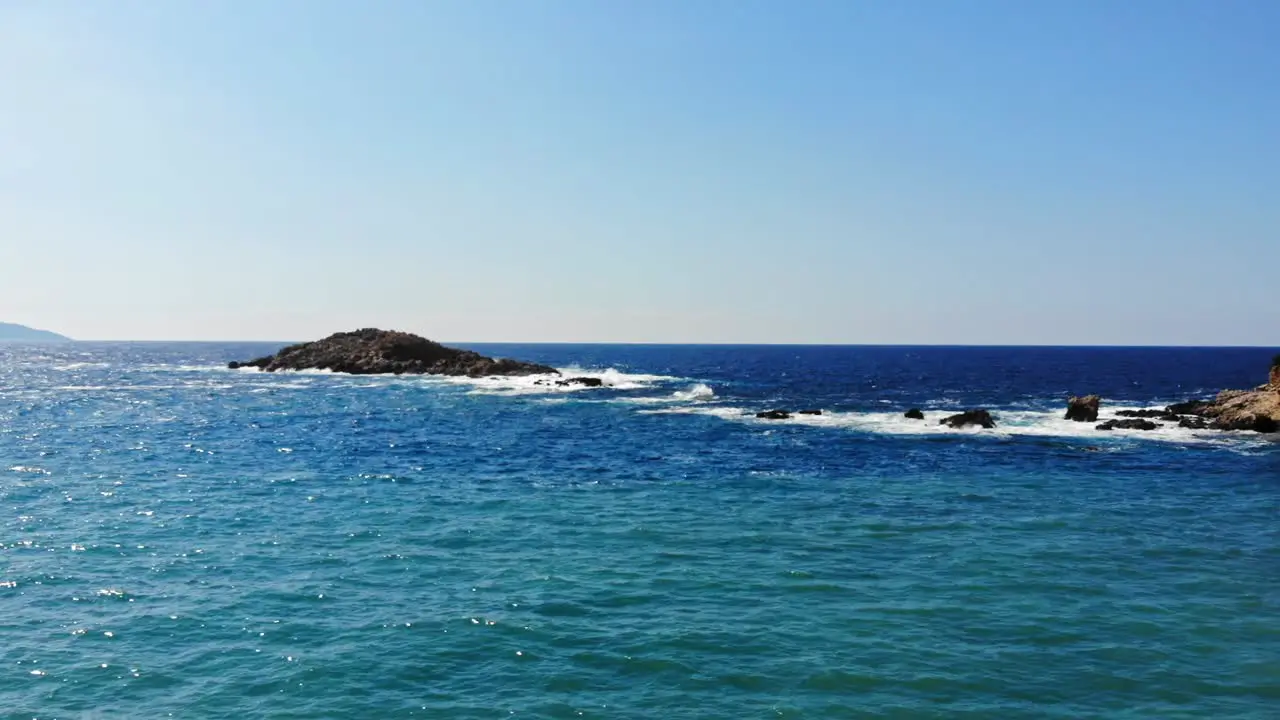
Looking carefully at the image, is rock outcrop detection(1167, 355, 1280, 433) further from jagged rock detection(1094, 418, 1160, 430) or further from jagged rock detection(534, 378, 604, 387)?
jagged rock detection(534, 378, 604, 387)

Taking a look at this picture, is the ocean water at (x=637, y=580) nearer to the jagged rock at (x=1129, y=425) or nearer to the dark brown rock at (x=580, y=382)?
the jagged rock at (x=1129, y=425)

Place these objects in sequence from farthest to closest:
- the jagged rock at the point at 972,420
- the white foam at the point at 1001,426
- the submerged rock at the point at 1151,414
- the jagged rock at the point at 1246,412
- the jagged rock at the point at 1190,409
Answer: the jagged rock at the point at 1190,409 → the submerged rock at the point at 1151,414 → the jagged rock at the point at 972,420 → the jagged rock at the point at 1246,412 → the white foam at the point at 1001,426

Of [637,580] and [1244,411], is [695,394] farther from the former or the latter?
[637,580]

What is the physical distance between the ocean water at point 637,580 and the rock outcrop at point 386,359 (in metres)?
73.2

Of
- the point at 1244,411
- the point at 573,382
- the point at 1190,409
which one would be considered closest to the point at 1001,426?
the point at 1244,411

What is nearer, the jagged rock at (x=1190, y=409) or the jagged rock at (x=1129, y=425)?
the jagged rock at (x=1129, y=425)

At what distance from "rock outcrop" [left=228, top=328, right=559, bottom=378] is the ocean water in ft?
240

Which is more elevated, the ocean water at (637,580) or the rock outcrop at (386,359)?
the rock outcrop at (386,359)

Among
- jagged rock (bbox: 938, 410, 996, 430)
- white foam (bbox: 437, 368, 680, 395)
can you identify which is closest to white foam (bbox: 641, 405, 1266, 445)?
jagged rock (bbox: 938, 410, 996, 430)

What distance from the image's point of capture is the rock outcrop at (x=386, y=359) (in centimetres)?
12056

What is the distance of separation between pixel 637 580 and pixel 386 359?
111417 millimetres

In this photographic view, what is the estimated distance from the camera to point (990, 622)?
17.9 meters

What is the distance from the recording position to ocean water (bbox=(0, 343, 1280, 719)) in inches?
578

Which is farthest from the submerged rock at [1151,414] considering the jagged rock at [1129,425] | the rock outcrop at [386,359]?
the rock outcrop at [386,359]
